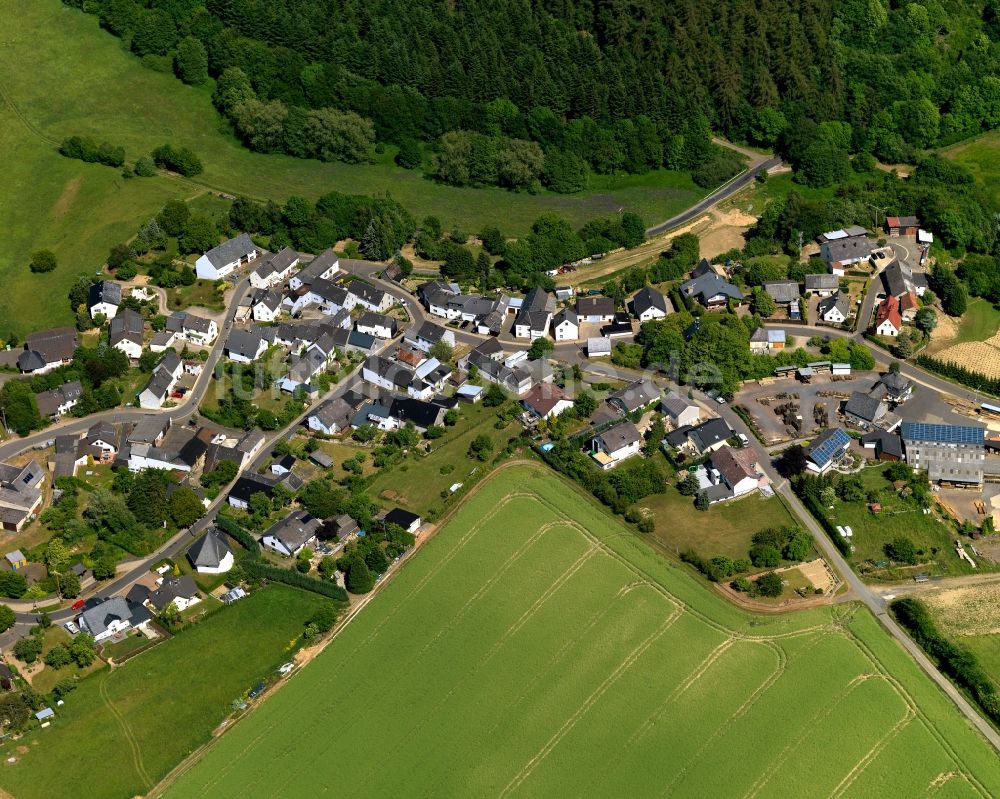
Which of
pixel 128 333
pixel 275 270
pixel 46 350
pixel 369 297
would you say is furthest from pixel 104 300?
pixel 369 297

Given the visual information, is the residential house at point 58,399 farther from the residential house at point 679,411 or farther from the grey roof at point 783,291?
the grey roof at point 783,291

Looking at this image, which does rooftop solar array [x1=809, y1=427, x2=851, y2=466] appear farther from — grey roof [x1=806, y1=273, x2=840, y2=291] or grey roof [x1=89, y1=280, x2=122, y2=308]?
grey roof [x1=89, y1=280, x2=122, y2=308]

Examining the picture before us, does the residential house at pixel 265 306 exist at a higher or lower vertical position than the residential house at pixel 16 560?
higher

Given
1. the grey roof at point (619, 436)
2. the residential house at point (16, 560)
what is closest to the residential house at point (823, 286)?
the grey roof at point (619, 436)

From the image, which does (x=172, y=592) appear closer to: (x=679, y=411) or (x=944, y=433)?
(x=679, y=411)

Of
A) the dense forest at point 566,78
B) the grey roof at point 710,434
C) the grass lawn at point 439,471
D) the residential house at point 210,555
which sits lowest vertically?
the residential house at point 210,555

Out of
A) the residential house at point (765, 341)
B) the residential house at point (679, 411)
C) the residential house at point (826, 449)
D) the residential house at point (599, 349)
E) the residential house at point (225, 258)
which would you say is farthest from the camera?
the residential house at point (225, 258)
